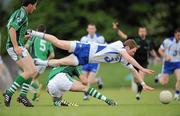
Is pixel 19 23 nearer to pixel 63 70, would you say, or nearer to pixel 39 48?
pixel 63 70

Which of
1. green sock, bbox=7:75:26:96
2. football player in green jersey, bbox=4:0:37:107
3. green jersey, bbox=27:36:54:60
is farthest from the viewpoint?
green jersey, bbox=27:36:54:60

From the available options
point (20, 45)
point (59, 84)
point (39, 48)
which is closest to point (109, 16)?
point (39, 48)

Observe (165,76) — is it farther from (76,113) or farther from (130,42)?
(76,113)

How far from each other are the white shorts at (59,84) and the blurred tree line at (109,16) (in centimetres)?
2781

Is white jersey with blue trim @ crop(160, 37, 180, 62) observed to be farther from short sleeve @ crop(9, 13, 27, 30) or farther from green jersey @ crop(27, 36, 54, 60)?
short sleeve @ crop(9, 13, 27, 30)

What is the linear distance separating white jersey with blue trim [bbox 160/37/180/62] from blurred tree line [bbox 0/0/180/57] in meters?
21.2

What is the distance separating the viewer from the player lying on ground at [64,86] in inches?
738

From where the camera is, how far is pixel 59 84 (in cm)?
1897

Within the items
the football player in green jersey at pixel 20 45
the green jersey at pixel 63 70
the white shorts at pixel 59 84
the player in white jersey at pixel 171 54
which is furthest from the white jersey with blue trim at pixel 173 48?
the football player in green jersey at pixel 20 45

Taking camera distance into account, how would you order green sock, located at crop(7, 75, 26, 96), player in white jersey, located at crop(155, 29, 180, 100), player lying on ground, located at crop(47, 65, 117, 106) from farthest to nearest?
player in white jersey, located at crop(155, 29, 180, 100), player lying on ground, located at crop(47, 65, 117, 106), green sock, located at crop(7, 75, 26, 96)

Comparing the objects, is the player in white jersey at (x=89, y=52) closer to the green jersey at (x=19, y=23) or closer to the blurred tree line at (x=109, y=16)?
the green jersey at (x=19, y=23)

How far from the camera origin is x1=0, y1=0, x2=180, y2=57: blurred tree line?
159 ft

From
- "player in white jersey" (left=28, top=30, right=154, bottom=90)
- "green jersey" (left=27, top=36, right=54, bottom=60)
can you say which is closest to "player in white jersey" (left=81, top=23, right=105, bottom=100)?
"green jersey" (left=27, top=36, right=54, bottom=60)

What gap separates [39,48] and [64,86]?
577 centimetres
